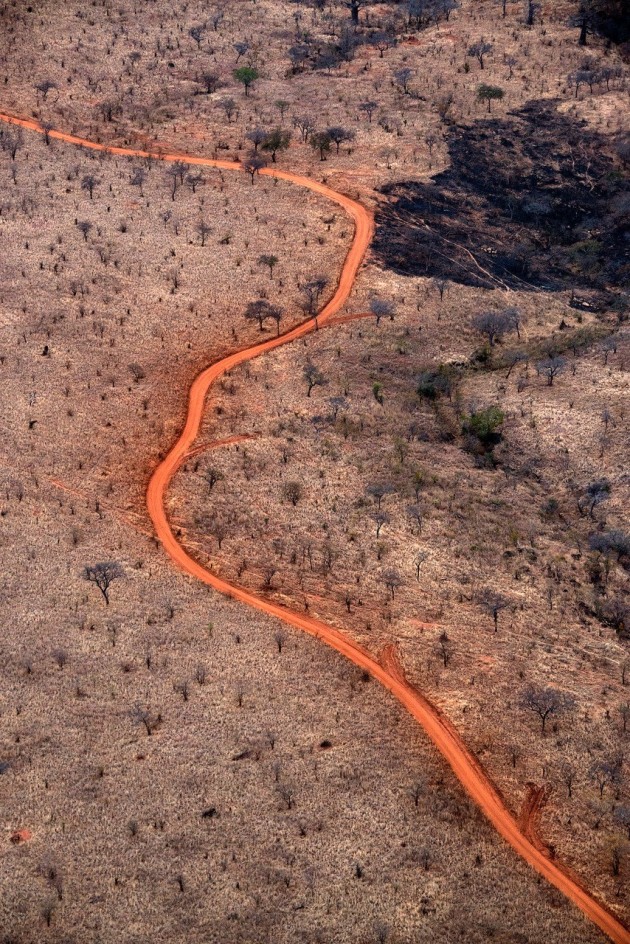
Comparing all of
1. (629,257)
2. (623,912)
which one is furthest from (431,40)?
(623,912)

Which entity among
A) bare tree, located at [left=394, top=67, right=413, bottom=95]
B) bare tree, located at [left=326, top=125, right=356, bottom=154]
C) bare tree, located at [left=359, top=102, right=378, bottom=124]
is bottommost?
bare tree, located at [left=326, top=125, right=356, bottom=154]

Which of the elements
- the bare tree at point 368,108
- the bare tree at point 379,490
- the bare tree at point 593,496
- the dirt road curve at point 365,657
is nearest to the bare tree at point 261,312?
the dirt road curve at point 365,657

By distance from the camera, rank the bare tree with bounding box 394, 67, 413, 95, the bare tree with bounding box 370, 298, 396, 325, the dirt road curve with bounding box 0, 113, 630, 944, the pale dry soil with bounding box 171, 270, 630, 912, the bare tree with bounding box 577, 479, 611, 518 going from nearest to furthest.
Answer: the dirt road curve with bounding box 0, 113, 630, 944
the pale dry soil with bounding box 171, 270, 630, 912
the bare tree with bounding box 577, 479, 611, 518
the bare tree with bounding box 370, 298, 396, 325
the bare tree with bounding box 394, 67, 413, 95

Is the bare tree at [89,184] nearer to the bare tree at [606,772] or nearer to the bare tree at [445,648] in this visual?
the bare tree at [445,648]

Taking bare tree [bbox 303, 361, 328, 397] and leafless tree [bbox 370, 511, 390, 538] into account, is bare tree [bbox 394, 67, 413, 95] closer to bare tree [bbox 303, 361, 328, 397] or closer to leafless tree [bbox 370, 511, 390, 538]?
bare tree [bbox 303, 361, 328, 397]

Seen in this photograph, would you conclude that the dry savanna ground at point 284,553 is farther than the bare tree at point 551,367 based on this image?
No

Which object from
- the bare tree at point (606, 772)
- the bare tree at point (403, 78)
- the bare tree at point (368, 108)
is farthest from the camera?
the bare tree at point (403, 78)

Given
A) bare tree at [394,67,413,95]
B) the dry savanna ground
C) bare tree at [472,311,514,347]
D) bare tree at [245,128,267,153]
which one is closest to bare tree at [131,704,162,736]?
the dry savanna ground
